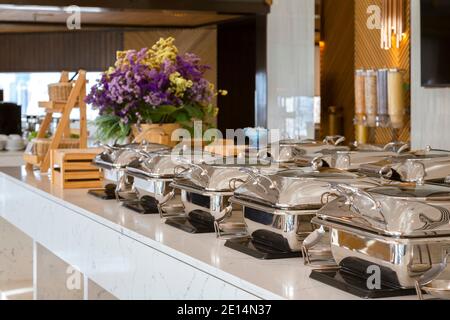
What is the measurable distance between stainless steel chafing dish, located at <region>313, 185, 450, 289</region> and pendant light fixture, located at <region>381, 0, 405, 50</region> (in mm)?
5543

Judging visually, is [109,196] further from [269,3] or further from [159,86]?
[269,3]

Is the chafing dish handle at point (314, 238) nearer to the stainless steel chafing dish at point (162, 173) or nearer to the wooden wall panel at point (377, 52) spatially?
the stainless steel chafing dish at point (162, 173)

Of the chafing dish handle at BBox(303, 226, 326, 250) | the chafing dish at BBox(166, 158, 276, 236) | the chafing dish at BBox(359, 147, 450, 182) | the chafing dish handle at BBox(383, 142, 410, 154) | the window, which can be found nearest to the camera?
the chafing dish handle at BBox(303, 226, 326, 250)

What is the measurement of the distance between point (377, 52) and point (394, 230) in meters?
6.27

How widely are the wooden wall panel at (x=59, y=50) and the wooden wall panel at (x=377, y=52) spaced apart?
4.26 meters

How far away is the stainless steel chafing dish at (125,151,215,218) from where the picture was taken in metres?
2.64

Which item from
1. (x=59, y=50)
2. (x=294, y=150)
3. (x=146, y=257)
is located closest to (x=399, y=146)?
(x=294, y=150)

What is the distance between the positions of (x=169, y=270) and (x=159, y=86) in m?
1.73

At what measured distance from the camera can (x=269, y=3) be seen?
8172mm

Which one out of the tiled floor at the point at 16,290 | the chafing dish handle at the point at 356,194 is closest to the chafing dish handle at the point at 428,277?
the chafing dish handle at the point at 356,194

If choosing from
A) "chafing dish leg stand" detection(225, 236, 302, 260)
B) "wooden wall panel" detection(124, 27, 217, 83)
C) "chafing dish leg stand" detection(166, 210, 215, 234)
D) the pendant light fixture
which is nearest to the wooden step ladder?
"chafing dish leg stand" detection(166, 210, 215, 234)

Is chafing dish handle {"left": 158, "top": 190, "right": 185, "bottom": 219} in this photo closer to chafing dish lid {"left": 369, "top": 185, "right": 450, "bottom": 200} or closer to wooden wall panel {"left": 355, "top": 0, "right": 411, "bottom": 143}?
chafing dish lid {"left": 369, "top": 185, "right": 450, "bottom": 200}

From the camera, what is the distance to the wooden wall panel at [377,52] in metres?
6.98
